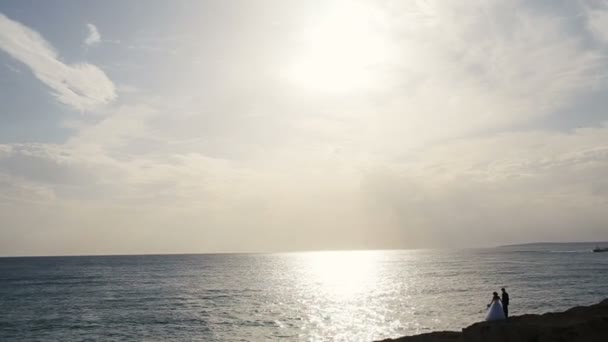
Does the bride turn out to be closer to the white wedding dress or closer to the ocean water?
the white wedding dress

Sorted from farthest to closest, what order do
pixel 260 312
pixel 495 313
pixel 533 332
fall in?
pixel 260 312 → pixel 495 313 → pixel 533 332

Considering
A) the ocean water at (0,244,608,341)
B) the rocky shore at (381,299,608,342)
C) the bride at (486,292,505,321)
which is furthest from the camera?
the ocean water at (0,244,608,341)

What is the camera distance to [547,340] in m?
17.8

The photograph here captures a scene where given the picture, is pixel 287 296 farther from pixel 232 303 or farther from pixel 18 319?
pixel 18 319

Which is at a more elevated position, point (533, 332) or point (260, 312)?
point (533, 332)

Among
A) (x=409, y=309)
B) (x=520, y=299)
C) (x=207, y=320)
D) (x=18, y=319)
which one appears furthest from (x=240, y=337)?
(x=520, y=299)

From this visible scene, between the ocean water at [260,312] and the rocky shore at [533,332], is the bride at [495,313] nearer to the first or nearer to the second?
the rocky shore at [533,332]

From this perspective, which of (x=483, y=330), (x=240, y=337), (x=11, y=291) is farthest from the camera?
(x=11, y=291)

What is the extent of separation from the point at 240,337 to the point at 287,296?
3061 centimetres

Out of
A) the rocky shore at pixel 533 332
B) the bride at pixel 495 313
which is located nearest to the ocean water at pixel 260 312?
the bride at pixel 495 313

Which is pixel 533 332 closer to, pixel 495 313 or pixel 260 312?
pixel 495 313

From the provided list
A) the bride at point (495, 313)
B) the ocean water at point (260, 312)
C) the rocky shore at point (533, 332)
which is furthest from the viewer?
the ocean water at point (260, 312)

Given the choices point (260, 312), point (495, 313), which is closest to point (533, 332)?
point (495, 313)

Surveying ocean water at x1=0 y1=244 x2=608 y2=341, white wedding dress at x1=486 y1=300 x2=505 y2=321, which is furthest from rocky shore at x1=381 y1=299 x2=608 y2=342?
ocean water at x1=0 y1=244 x2=608 y2=341
